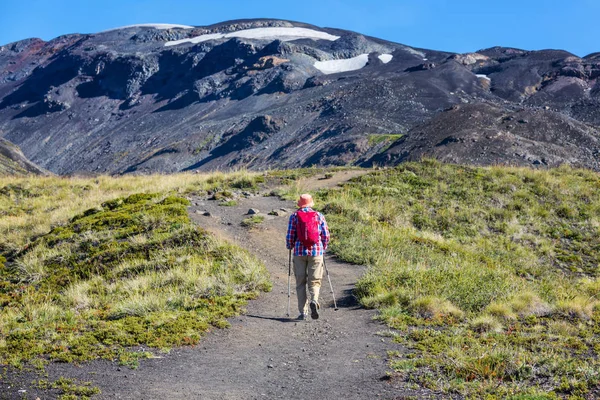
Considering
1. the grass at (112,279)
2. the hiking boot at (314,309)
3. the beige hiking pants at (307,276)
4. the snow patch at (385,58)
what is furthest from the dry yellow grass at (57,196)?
the snow patch at (385,58)

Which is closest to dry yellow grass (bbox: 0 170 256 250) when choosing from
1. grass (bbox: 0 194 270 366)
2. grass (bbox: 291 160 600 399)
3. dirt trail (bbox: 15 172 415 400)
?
grass (bbox: 0 194 270 366)

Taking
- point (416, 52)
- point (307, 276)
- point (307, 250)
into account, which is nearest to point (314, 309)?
point (307, 276)

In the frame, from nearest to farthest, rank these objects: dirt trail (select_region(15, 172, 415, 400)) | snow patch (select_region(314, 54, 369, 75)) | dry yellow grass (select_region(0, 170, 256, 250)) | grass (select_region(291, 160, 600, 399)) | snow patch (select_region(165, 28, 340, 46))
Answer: dirt trail (select_region(15, 172, 415, 400))
grass (select_region(291, 160, 600, 399))
dry yellow grass (select_region(0, 170, 256, 250))
snow patch (select_region(314, 54, 369, 75))
snow patch (select_region(165, 28, 340, 46))

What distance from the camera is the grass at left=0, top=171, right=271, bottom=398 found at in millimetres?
6406

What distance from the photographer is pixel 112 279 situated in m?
10.6

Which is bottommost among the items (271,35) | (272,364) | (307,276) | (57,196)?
(272,364)

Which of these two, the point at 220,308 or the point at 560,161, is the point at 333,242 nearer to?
the point at 220,308

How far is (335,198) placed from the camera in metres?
17.2

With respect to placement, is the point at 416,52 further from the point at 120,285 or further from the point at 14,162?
the point at 120,285

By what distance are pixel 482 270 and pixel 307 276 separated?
4.15m

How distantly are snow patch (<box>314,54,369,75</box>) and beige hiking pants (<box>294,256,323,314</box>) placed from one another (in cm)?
10114

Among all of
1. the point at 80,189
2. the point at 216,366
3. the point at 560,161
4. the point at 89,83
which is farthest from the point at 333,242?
the point at 89,83

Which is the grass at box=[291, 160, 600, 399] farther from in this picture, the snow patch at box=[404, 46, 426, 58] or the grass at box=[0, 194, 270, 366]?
the snow patch at box=[404, 46, 426, 58]

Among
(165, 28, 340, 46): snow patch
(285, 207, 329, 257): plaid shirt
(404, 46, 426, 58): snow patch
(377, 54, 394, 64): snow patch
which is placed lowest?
(285, 207, 329, 257): plaid shirt
